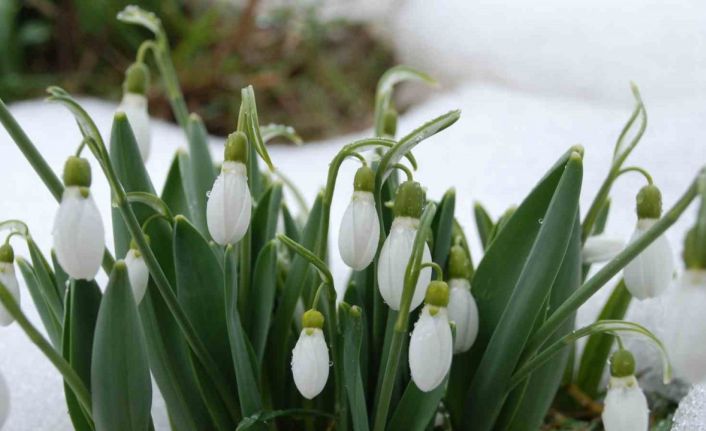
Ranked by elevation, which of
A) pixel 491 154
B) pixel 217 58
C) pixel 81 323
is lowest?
pixel 81 323

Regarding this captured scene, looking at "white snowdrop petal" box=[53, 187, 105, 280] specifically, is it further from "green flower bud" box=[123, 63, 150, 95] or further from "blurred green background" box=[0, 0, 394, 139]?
"blurred green background" box=[0, 0, 394, 139]

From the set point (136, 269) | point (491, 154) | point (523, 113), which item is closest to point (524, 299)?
point (136, 269)

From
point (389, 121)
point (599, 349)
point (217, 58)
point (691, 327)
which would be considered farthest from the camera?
point (217, 58)

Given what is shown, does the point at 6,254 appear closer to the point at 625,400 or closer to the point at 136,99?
the point at 136,99

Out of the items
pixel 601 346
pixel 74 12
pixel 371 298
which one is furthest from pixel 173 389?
pixel 74 12

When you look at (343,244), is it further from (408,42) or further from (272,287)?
(408,42)

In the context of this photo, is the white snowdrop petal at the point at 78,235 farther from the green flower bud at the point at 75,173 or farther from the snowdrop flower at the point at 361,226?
the snowdrop flower at the point at 361,226
